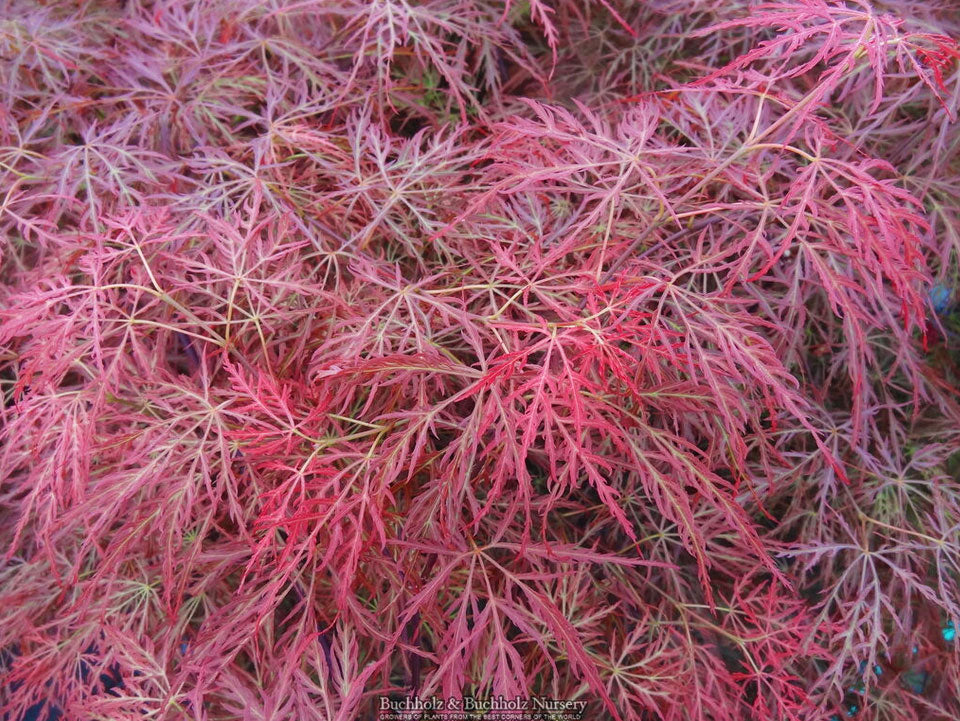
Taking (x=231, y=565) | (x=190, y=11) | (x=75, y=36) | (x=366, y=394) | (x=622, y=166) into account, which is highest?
(x=622, y=166)

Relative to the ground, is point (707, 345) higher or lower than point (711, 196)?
lower

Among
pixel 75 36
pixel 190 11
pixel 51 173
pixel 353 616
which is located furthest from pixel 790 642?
pixel 75 36

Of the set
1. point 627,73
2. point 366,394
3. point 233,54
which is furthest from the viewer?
point 627,73

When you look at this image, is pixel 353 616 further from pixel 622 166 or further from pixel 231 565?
pixel 622 166

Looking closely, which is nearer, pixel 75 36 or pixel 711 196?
pixel 711 196

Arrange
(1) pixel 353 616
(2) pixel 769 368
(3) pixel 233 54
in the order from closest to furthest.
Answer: (2) pixel 769 368
(1) pixel 353 616
(3) pixel 233 54

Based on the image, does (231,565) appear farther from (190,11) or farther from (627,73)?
(627,73)

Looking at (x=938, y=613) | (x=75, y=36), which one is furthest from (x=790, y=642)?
(x=75, y=36)
